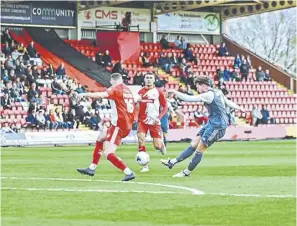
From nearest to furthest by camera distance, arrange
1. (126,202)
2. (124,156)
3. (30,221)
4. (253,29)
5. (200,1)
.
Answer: (30,221)
(126,202)
(124,156)
(200,1)
(253,29)

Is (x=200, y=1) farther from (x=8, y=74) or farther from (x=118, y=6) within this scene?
(x=8, y=74)

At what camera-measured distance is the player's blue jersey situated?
1941cm

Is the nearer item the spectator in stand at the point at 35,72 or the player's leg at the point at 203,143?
the player's leg at the point at 203,143

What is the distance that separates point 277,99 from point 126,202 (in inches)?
1735

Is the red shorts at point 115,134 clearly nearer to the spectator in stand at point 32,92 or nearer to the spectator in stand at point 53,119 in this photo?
the spectator in stand at point 53,119

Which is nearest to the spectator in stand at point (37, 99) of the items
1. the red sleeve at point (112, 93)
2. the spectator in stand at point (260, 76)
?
the spectator in stand at point (260, 76)

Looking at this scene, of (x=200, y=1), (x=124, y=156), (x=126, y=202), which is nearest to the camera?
(x=126, y=202)

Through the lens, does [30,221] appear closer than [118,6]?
Yes

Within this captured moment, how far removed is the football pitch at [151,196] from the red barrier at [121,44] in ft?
104

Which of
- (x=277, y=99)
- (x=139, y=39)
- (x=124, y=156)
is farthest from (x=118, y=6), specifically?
(x=124, y=156)

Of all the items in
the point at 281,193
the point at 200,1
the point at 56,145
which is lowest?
the point at 56,145

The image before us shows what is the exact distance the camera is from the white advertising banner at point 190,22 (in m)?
60.3

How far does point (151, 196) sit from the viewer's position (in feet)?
48.7

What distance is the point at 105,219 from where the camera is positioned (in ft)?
39.2
